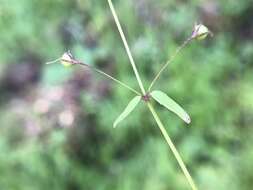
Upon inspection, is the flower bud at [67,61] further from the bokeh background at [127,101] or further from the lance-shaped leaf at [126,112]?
the bokeh background at [127,101]

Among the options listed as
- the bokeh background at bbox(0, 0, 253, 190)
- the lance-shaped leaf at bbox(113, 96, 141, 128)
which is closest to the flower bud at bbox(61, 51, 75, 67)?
the lance-shaped leaf at bbox(113, 96, 141, 128)

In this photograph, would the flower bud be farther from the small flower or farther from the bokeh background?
the bokeh background

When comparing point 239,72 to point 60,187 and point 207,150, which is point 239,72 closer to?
point 207,150

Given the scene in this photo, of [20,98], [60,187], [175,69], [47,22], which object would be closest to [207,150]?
[175,69]

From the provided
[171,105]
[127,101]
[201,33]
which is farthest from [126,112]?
[127,101]

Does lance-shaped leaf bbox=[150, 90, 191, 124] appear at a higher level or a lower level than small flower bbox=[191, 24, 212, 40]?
lower
